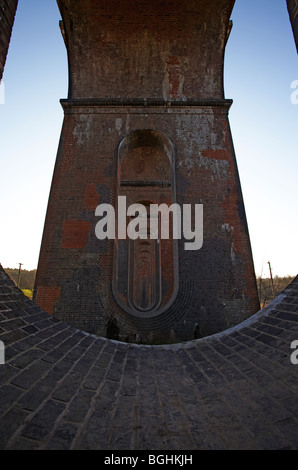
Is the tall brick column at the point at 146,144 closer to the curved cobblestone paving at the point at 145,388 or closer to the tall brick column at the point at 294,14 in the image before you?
the curved cobblestone paving at the point at 145,388

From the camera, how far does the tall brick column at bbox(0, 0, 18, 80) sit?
3215 mm

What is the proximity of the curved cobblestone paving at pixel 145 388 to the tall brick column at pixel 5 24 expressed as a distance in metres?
2.98

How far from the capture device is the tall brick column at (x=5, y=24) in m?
3.22

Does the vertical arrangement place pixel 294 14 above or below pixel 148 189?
below

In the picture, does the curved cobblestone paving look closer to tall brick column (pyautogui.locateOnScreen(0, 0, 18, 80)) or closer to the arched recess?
tall brick column (pyautogui.locateOnScreen(0, 0, 18, 80))

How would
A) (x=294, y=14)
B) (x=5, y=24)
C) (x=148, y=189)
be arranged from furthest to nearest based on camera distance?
(x=148, y=189) < (x=5, y=24) < (x=294, y=14)

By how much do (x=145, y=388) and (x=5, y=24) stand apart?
4709 mm

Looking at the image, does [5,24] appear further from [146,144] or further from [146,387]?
[146,144]

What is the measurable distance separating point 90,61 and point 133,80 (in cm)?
147

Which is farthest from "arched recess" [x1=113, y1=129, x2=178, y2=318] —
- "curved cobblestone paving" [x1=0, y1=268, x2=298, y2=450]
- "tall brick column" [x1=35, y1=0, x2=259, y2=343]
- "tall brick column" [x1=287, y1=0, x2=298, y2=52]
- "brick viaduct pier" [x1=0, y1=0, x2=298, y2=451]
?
"curved cobblestone paving" [x1=0, y1=268, x2=298, y2=450]

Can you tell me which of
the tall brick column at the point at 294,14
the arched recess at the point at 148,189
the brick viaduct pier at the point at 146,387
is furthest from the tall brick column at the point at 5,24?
the arched recess at the point at 148,189

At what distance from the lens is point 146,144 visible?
8.23m

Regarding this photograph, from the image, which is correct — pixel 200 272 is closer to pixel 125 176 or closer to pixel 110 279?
pixel 110 279

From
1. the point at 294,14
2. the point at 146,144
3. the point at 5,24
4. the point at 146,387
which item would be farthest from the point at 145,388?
the point at 146,144
